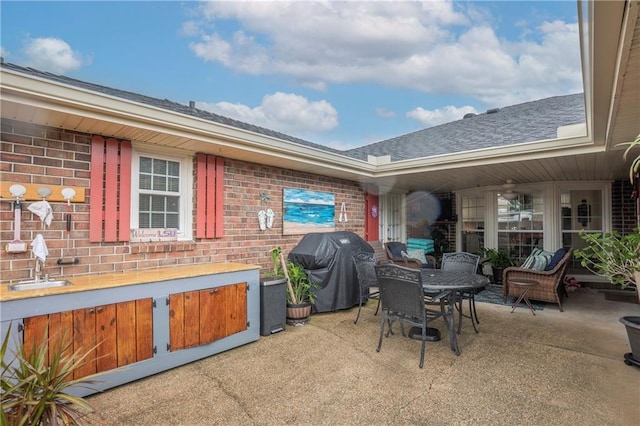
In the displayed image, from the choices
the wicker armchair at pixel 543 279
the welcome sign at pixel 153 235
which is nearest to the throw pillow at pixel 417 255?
the wicker armchair at pixel 543 279

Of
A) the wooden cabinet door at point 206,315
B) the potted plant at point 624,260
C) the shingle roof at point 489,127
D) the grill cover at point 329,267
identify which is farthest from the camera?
the shingle roof at point 489,127

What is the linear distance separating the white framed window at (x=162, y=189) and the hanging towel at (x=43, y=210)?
2.64 ft

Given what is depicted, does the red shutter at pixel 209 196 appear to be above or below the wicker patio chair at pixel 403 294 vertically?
above

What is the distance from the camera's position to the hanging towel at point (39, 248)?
116 inches

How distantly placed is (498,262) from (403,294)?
5.16 metres

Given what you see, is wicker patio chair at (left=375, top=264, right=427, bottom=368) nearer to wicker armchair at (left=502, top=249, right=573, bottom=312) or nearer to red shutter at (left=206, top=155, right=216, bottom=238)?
red shutter at (left=206, top=155, right=216, bottom=238)

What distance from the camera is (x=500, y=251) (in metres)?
7.71

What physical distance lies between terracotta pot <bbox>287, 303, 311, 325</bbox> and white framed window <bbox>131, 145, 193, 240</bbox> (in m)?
1.76

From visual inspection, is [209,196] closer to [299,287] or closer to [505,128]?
[299,287]

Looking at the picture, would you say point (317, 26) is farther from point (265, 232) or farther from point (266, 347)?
point (266, 347)

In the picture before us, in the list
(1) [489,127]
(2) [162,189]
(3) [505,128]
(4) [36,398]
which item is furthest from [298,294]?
(1) [489,127]

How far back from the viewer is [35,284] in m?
2.95

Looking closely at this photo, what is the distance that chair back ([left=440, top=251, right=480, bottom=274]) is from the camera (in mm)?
4875

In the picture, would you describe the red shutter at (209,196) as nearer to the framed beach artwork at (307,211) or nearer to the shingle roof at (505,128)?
the framed beach artwork at (307,211)
